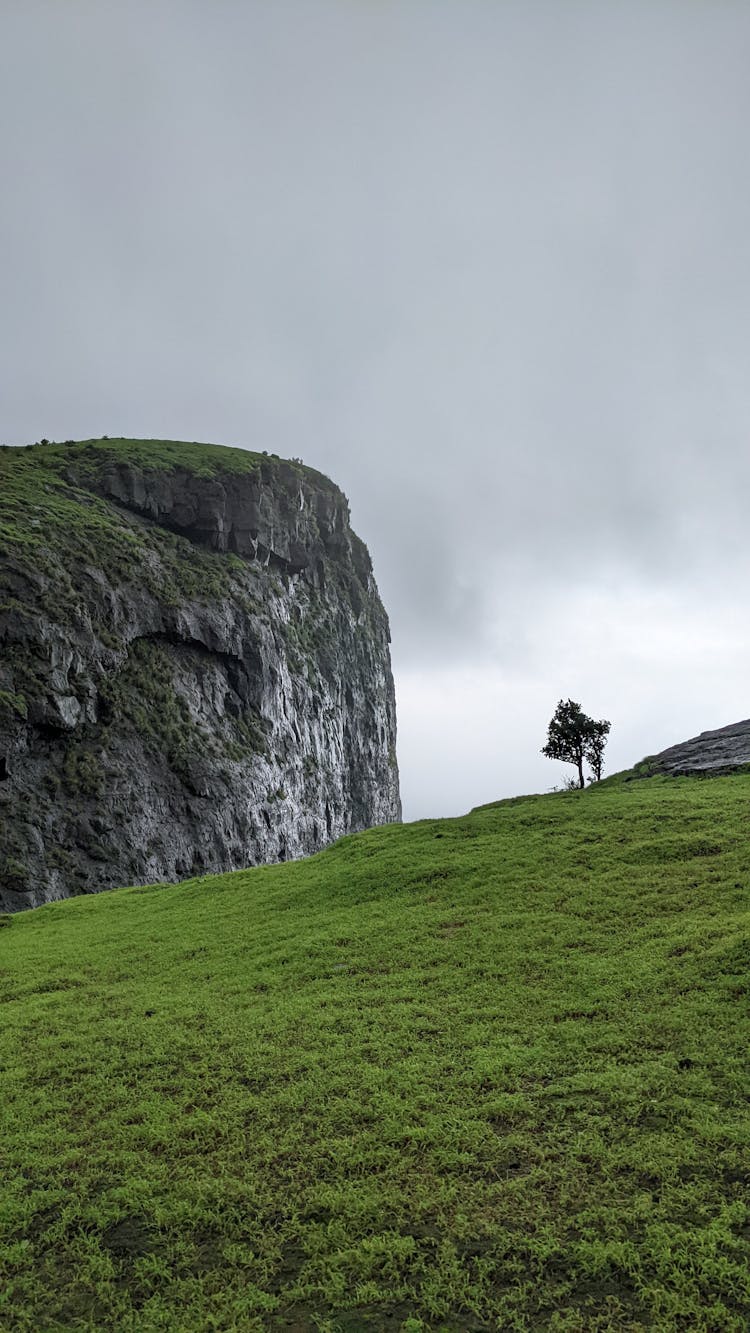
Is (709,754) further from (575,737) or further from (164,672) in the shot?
(164,672)

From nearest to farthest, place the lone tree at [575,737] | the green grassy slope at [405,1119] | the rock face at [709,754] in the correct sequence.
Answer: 1. the green grassy slope at [405,1119]
2. the rock face at [709,754]
3. the lone tree at [575,737]

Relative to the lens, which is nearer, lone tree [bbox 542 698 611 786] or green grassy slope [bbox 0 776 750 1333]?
green grassy slope [bbox 0 776 750 1333]

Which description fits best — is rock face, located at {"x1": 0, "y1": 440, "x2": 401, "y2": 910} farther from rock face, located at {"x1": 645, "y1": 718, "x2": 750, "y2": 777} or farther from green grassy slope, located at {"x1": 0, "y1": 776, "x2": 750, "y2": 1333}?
rock face, located at {"x1": 645, "y1": 718, "x2": 750, "y2": 777}

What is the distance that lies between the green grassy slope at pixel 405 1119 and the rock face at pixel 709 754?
10.8 m

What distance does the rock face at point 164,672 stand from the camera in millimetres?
55938

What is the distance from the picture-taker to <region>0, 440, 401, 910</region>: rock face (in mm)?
55938

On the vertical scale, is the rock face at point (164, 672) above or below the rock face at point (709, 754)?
above

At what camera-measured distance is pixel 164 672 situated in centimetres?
7356

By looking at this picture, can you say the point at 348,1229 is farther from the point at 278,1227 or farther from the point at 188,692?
the point at 188,692

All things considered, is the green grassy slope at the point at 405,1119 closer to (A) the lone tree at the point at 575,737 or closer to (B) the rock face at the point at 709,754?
(B) the rock face at the point at 709,754

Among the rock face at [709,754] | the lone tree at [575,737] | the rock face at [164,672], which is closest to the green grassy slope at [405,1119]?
the rock face at [709,754]

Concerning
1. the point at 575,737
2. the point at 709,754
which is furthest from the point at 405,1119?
the point at 575,737

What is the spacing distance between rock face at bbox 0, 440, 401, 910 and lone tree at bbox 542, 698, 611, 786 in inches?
1461

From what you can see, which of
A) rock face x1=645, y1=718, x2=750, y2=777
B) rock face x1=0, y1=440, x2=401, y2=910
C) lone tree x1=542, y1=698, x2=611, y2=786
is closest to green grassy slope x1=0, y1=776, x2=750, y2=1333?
rock face x1=645, y1=718, x2=750, y2=777
